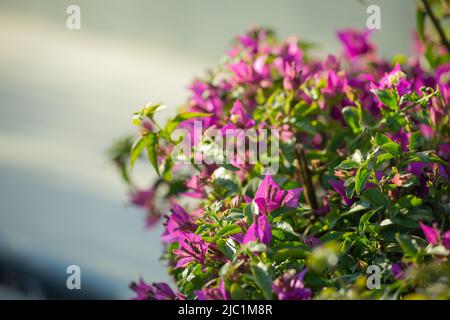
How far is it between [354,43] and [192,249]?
743 mm

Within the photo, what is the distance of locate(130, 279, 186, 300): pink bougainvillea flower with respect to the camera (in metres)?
0.81

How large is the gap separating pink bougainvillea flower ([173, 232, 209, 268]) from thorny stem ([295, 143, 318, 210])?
0.81 ft

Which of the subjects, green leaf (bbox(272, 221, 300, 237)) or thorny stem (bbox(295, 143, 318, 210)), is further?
thorny stem (bbox(295, 143, 318, 210))

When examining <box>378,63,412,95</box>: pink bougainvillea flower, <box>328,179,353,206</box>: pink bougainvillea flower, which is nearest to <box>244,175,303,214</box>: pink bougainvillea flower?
<box>328,179,353,206</box>: pink bougainvillea flower

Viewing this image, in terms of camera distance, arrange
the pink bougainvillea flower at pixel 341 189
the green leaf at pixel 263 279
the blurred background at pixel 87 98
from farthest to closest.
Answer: the blurred background at pixel 87 98 < the pink bougainvillea flower at pixel 341 189 < the green leaf at pixel 263 279

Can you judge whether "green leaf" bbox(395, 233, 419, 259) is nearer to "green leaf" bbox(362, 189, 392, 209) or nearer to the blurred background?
"green leaf" bbox(362, 189, 392, 209)

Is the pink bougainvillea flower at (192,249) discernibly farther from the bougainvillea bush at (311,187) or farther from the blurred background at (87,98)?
→ the blurred background at (87,98)

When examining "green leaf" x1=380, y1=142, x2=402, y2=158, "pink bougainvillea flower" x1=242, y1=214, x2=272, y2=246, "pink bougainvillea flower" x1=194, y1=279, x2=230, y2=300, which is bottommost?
"pink bougainvillea flower" x1=194, y1=279, x2=230, y2=300

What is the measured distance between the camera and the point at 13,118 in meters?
2.19

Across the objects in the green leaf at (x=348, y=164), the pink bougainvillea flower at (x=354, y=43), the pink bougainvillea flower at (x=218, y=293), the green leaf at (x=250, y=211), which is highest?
the pink bougainvillea flower at (x=354, y=43)

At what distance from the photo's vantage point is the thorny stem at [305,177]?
0.93 meters

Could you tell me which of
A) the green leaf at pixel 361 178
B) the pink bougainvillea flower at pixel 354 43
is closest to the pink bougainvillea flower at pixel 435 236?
the green leaf at pixel 361 178

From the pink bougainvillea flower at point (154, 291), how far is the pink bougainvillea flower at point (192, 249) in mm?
73
